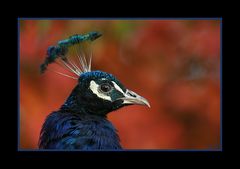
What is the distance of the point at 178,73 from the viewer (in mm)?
3926

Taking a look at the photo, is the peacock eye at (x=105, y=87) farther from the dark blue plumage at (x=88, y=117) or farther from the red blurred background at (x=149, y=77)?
the red blurred background at (x=149, y=77)

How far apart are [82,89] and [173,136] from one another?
0.82 m

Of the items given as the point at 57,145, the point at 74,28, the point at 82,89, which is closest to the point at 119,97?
the point at 82,89

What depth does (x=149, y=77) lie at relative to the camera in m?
Answer: 3.98

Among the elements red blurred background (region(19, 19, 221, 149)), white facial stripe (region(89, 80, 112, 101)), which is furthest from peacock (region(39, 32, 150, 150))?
red blurred background (region(19, 19, 221, 149))

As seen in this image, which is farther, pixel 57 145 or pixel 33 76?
pixel 33 76

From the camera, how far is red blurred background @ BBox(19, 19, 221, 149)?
3.76m

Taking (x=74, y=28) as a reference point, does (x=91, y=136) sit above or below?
below

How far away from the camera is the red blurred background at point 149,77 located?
3764mm

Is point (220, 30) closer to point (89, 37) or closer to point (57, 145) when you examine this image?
point (89, 37)

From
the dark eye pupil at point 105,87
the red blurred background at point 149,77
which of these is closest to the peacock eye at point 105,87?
the dark eye pupil at point 105,87

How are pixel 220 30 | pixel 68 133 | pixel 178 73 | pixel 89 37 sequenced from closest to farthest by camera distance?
pixel 68 133 < pixel 89 37 < pixel 220 30 < pixel 178 73

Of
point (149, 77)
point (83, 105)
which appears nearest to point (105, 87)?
point (83, 105)

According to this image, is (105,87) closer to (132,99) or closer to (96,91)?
(96,91)
